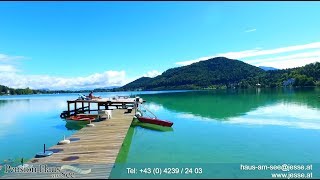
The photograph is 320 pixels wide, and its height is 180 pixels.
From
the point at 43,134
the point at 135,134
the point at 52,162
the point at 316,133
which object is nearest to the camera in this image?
the point at 52,162

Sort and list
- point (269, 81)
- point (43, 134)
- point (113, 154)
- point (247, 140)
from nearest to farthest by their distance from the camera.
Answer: point (113, 154), point (247, 140), point (43, 134), point (269, 81)

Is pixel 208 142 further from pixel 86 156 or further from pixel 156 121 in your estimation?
pixel 86 156

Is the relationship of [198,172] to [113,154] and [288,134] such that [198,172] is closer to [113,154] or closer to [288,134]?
[113,154]

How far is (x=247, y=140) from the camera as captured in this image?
66.1 ft

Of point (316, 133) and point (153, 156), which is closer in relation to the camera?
point (153, 156)

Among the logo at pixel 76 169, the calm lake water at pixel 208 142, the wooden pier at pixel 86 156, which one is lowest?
the calm lake water at pixel 208 142

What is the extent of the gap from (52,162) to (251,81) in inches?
7360

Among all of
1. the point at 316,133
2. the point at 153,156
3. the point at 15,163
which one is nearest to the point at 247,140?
the point at 316,133

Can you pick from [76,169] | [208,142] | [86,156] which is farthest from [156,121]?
[76,169]

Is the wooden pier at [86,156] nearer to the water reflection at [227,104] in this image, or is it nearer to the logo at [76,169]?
the logo at [76,169]

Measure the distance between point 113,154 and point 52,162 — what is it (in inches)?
109

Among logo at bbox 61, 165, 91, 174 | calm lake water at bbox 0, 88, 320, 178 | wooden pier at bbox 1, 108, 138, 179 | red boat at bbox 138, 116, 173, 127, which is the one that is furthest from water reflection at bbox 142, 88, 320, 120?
logo at bbox 61, 165, 91, 174

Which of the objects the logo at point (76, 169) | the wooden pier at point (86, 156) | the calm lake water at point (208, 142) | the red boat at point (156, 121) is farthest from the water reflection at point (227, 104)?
the logo at point (76, 169)

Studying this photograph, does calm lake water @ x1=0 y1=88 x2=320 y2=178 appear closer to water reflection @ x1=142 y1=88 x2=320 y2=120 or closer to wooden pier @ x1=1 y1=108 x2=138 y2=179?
wooden pier @ x1=1 y1=108 x2=138 y2=179
